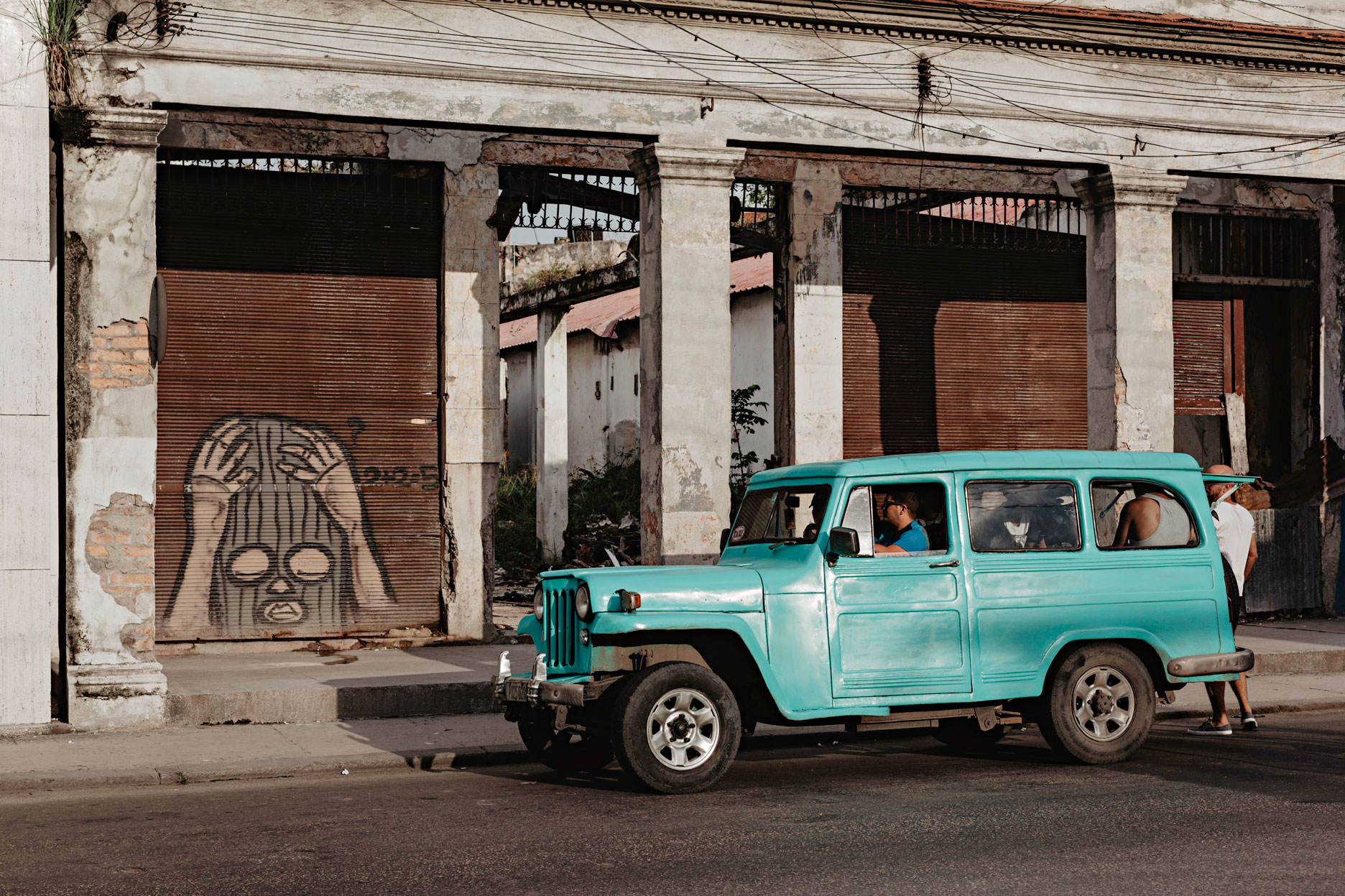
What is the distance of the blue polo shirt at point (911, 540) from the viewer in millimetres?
8375

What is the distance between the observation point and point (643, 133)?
12.6m

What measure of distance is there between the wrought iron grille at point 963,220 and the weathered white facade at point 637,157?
319mm

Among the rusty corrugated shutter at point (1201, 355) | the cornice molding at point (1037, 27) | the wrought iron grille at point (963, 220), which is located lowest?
the rusty corrugated shutter at point (1201, 355)

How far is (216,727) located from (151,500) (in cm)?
178

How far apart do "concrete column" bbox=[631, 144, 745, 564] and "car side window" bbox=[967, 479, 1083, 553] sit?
4.36m

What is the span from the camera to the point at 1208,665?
871 cm

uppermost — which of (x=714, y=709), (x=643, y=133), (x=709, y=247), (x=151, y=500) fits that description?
(x=643, y=133)

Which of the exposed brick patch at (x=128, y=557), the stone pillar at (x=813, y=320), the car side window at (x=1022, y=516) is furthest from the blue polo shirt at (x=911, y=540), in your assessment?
the stone pillar at (x=813, y=320)

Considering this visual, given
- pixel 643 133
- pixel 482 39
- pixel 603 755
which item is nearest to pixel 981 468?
pixel 603 755

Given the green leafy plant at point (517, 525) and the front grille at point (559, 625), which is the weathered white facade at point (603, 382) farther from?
the front grille at point (559, 625)

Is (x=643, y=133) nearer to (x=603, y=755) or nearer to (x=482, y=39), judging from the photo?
(x=482, y=39)

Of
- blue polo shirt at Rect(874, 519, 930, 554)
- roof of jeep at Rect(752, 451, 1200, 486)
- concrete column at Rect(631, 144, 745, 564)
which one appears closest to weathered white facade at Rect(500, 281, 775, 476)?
concrete column at Rect(631, 144, 745, 564)

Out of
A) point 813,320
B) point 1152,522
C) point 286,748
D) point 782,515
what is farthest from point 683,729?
point 813,320

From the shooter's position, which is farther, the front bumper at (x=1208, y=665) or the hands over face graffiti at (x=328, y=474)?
the hands over face graffiti at (x=328, y=474)
